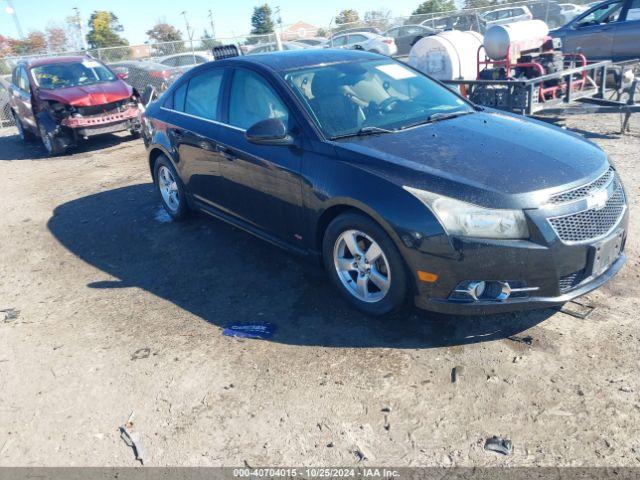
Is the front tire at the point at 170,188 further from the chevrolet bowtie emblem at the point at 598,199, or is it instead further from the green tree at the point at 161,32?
the green tree at the point at 161,32

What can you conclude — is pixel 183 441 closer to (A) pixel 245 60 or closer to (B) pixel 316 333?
(B) pixel 316 333

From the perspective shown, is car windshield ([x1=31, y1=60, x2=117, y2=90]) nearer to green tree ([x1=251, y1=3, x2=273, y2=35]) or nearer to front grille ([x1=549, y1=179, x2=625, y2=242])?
front grille ([x1=549, y1=179, x2=625, y2=242])

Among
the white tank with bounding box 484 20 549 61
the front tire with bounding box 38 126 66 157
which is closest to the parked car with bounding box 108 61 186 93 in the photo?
the front tire with bounding box 38 126 66 157

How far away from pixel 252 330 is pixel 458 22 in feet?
78.7

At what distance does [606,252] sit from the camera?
3.22 metres

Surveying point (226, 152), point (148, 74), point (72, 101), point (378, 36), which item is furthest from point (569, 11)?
point (226, 152)

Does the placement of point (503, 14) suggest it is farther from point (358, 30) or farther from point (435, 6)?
point (435, 6)

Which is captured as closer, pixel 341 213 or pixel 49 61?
pixel 341 213

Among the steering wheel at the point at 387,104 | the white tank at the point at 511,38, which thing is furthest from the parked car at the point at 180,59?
the steering wheel at the point at 387,104

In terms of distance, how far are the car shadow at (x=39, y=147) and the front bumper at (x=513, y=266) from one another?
974 cm

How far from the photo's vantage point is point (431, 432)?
2729 millimetres

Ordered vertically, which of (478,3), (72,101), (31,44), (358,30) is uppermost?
(31,44)

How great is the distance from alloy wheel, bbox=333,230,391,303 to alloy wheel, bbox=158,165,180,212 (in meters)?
2.73

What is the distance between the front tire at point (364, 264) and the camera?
132 inches
